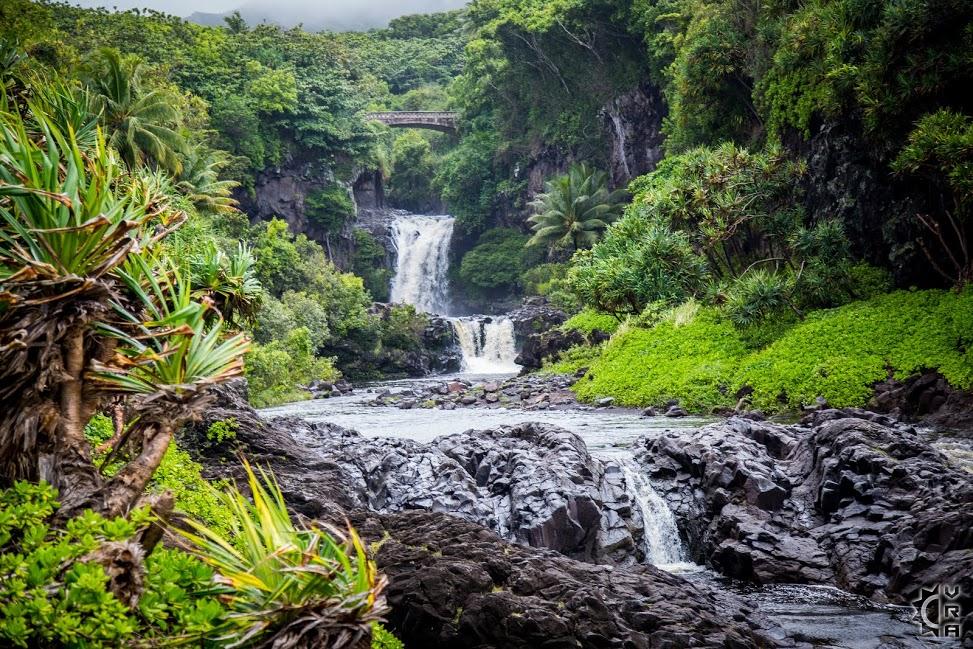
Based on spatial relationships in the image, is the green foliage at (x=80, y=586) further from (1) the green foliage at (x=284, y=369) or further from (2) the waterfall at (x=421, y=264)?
(2) the waterfall at (x=421, y=264)

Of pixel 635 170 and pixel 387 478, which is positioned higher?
pixel 635 170

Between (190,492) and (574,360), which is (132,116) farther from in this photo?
(190,492)

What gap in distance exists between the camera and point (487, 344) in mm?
40688

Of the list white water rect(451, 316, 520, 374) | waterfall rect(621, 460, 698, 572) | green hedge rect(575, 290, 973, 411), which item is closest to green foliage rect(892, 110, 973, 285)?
green hedge rect(575, 290, 973, 411)

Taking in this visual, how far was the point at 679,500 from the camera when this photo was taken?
11570mm

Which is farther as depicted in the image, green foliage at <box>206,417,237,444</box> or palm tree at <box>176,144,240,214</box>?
palm tree at <box>176,144,240,214</box>

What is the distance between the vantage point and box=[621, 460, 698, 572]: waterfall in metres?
10.8

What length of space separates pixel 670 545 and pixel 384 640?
6799 mm

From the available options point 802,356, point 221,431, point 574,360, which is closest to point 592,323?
point 574,360

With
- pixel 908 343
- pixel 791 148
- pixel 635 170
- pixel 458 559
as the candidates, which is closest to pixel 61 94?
pixel 458 559

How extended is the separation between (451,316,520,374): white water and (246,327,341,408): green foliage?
913cm

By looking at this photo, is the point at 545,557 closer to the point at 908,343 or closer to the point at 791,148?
the point at 908,343

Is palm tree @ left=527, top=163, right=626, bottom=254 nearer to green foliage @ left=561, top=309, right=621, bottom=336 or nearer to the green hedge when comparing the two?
green foliage @ left=561, top=309, right=621, bottom=336

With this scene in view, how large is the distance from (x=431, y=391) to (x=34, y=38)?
1902cm
